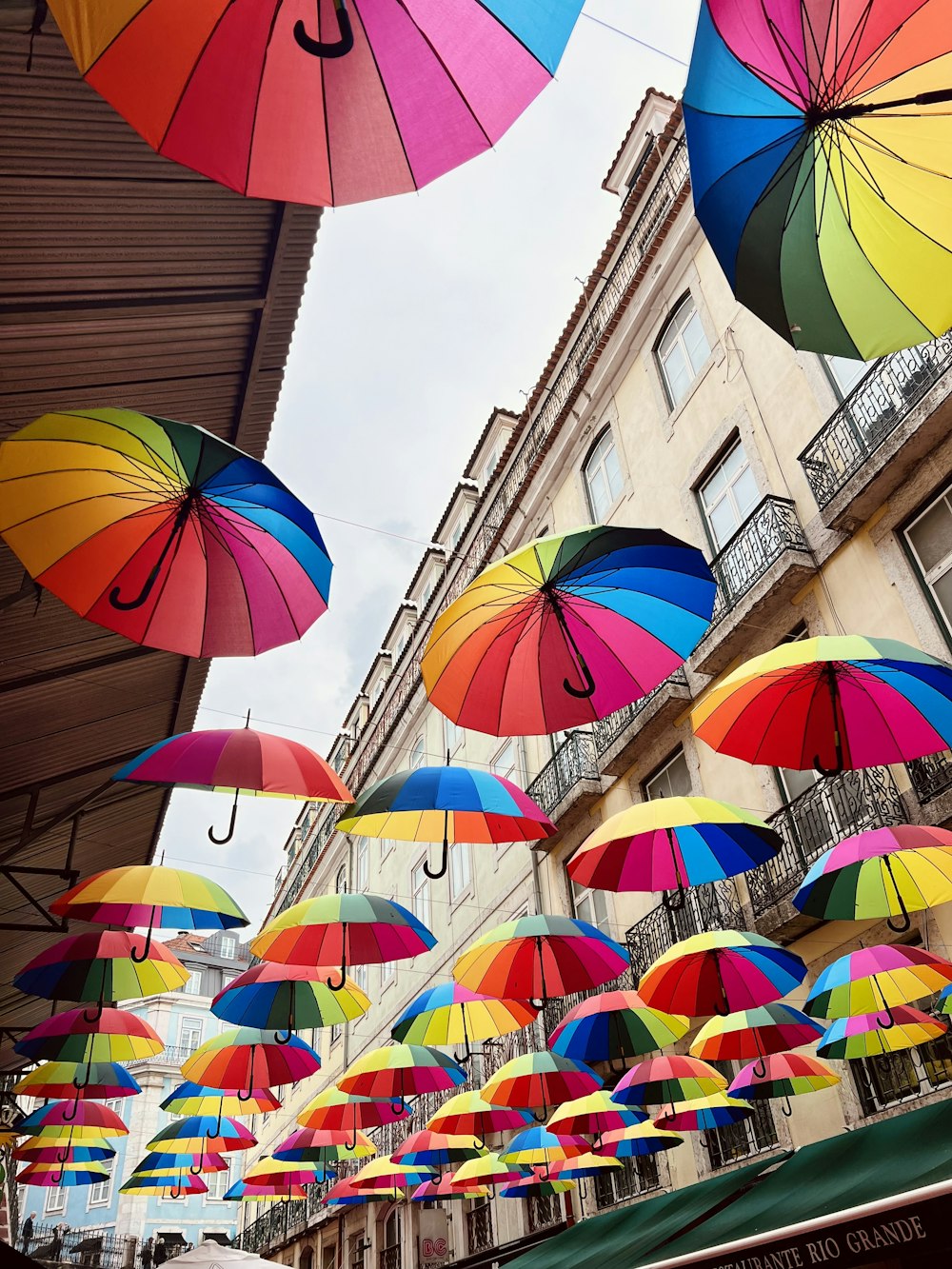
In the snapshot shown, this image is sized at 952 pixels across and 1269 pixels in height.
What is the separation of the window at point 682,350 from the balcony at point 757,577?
3.69m

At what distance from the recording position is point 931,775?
914 centimetres

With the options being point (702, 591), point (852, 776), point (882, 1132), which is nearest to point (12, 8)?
point (702, 591)

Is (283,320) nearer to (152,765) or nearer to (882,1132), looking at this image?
(152,765)

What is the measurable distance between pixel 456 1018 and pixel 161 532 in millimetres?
7522

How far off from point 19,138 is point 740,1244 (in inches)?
273

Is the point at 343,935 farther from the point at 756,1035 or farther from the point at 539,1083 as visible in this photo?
the point at 756,1035

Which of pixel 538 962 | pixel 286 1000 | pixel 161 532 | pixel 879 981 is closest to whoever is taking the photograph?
pixel 161 532

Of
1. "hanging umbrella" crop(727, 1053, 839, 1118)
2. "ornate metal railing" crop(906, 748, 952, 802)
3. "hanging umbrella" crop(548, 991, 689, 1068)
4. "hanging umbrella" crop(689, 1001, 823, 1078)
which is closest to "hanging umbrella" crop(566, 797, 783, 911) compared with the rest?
"hanging umbrella" crop(689, 1001, 823, 1078)

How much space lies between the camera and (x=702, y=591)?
5.72 m

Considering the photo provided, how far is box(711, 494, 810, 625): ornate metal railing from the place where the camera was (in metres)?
11.8

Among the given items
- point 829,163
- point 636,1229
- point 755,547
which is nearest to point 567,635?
point 829,163

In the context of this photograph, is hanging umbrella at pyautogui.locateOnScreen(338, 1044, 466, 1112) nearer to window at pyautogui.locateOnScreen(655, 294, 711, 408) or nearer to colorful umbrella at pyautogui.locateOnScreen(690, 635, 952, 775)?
colorful umbrella at pyautogui.locateOnScreen(690, 635, 952, 775)

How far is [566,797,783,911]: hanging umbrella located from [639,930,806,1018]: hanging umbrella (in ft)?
3.61

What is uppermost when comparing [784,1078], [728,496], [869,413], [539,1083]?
[728,496]
